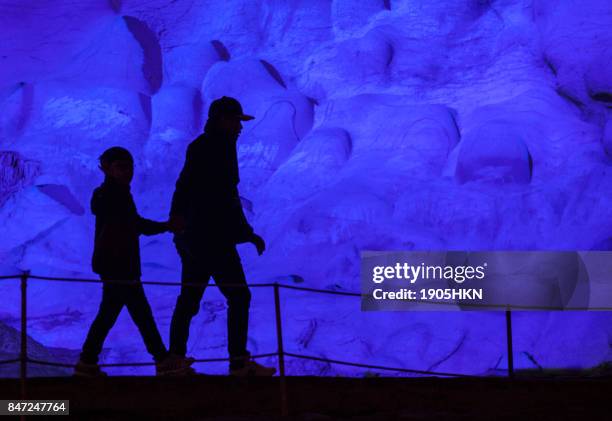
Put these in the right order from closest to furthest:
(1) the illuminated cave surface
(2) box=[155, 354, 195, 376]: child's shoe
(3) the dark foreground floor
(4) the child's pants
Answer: (3) the dark foreground floor < (4) the child's pants < (2) box=[155, 354, 195, 376]: child's shoe < (1) the illuminated cave surface

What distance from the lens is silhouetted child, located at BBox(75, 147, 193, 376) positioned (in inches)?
209

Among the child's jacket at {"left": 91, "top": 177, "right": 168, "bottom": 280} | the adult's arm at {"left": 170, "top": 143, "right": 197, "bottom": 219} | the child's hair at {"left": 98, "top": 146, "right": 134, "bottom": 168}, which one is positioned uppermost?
the child's hair at {"left": 98, "top": 146, "right": 134, "bottom": 168}

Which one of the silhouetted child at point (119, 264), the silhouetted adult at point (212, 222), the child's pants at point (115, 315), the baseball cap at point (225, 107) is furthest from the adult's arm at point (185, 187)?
the child's pants at point (115, 315)

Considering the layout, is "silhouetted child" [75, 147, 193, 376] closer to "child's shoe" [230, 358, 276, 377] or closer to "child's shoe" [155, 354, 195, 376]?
"child's shoe" [155, 354, 195, 376]

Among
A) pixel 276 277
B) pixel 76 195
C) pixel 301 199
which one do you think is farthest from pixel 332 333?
pixel 76 195

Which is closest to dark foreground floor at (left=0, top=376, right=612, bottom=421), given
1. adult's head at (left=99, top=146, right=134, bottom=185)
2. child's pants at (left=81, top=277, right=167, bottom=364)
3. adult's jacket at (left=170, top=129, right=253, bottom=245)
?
child's pants at (left=81, top=277, right=167, bottom=364)

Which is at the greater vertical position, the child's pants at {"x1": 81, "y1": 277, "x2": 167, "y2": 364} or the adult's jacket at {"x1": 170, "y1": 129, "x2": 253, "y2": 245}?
the adult's jacket at {"x1": 170, "y1": 129, "x2": 253, "y2": 245}

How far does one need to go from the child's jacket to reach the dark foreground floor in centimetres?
62

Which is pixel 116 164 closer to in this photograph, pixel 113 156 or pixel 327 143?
pixel 113 156

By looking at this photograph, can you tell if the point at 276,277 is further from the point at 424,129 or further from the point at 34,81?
the point at 34,81

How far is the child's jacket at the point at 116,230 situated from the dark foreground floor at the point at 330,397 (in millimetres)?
619

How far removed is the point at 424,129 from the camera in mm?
7516

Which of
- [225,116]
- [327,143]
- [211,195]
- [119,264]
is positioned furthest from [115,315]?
[327,143]

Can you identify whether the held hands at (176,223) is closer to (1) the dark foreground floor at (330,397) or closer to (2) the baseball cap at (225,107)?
(2) the baseball cap at (225,107)
